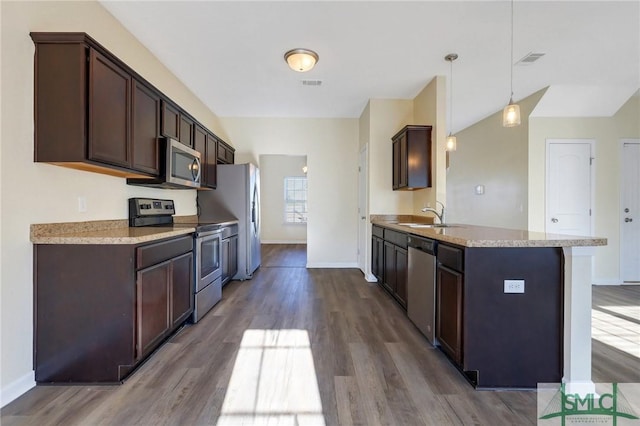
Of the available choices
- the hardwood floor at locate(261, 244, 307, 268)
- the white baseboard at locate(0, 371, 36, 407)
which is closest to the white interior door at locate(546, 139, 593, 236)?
the hardwood floor at locate(261, 244, 307, 268)

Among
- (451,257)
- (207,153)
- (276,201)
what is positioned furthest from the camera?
(276,201)

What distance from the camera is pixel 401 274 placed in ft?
9.87

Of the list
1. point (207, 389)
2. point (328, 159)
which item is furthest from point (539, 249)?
point (328, 159)

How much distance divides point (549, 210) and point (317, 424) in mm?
4457

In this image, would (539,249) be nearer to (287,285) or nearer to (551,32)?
(551,32)

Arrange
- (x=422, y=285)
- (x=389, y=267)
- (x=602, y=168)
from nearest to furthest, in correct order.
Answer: (x=422, y=285) → (x=389, y=267) → (x=602, y=168)

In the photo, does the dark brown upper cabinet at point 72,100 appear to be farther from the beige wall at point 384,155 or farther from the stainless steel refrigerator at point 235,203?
the beige wall at point 384,155

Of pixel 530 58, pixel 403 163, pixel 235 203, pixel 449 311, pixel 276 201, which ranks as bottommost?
pixel 449 311

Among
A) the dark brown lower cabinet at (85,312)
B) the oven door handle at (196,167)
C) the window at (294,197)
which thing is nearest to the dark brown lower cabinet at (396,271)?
the dark brown lower cabinet at (85,312)

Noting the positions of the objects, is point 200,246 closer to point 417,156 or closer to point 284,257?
point 417,156

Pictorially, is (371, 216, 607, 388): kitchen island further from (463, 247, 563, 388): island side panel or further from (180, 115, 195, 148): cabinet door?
(180, 115, 195, 148): cabinet door

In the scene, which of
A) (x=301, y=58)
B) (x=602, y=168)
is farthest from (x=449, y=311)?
(x=602, y=168)

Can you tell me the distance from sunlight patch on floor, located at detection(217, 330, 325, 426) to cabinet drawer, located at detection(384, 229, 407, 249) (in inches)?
51.2

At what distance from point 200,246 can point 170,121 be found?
1272 mm
